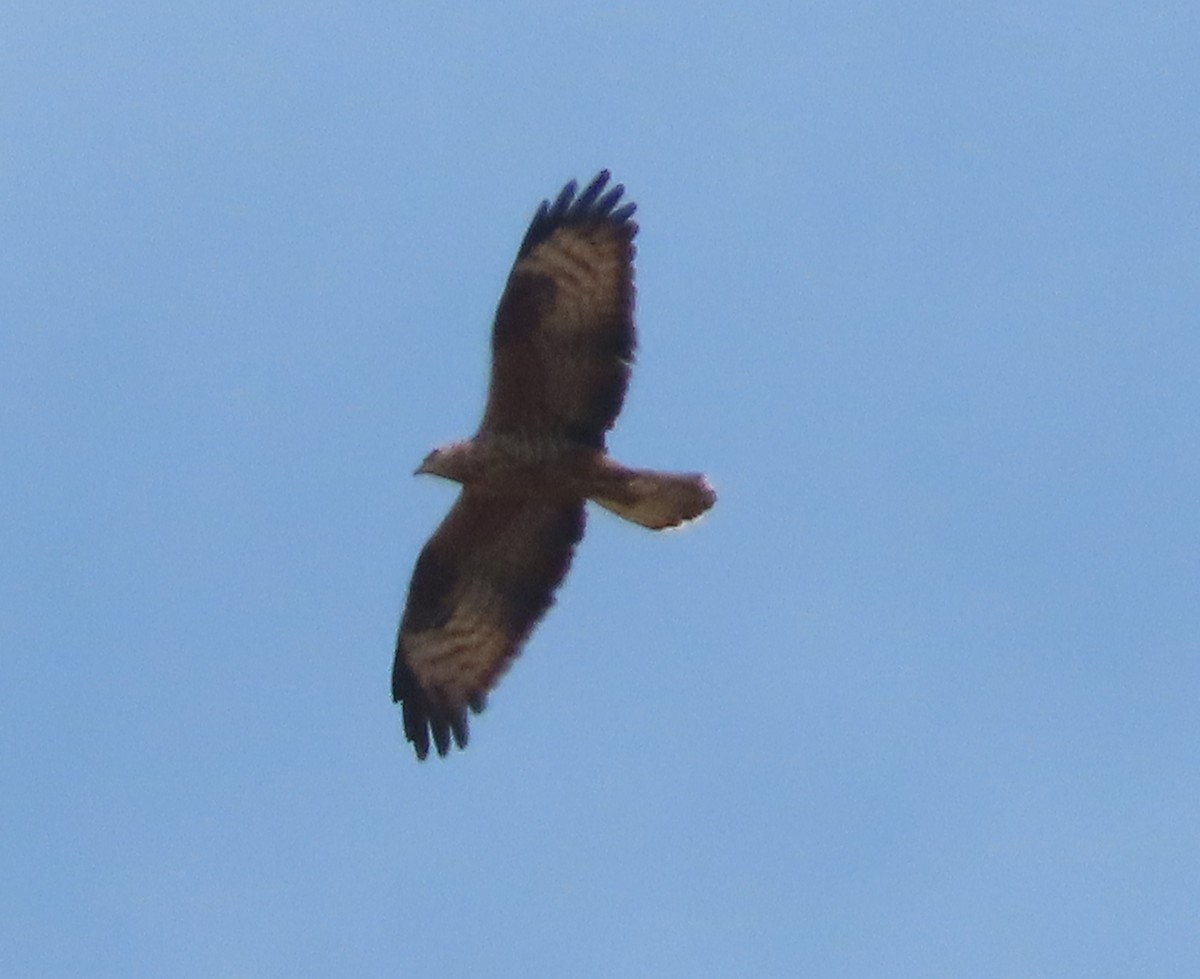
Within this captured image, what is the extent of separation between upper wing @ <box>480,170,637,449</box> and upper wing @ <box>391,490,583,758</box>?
63 centimetres

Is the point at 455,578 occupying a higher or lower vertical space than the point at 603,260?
lower

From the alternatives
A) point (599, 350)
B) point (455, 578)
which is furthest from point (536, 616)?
point (599, 350)

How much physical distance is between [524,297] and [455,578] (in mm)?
1596

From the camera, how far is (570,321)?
497 inches

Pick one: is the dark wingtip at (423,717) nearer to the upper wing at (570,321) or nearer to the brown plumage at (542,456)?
the brown plumage at (542,456)

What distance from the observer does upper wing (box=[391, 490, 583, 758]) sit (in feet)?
43.5

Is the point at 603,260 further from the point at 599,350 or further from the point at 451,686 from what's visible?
the point at 451,686

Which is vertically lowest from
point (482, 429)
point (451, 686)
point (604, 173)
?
point (451, 686)

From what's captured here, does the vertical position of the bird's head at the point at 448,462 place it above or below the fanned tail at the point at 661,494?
above

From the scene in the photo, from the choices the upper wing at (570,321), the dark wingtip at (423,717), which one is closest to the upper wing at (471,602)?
the dark wingtip at (423,717)

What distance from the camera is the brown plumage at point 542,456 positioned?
12.6 m

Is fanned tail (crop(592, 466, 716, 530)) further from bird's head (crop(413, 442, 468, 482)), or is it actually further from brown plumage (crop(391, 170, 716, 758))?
bird's head (crop(413, 442, 468, 482))

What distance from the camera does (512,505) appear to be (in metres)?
13.2

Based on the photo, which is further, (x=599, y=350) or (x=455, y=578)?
(x=455, y=578)
